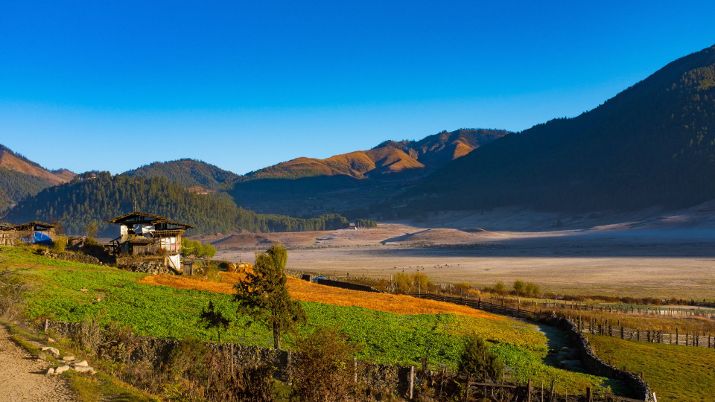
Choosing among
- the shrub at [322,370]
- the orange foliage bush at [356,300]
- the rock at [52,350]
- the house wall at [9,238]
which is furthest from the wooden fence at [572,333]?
the house wall at [9,238]

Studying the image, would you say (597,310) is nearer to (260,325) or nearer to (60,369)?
(260,325)

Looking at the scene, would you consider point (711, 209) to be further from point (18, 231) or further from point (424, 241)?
point (18, 231)

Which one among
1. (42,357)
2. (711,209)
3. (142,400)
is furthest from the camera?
(711,209)

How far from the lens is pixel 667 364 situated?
34188 millimetres

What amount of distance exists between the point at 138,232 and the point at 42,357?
48165mm

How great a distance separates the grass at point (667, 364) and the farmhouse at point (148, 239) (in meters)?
45.6

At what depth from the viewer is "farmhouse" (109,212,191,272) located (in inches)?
2525

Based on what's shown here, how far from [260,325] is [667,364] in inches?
1003

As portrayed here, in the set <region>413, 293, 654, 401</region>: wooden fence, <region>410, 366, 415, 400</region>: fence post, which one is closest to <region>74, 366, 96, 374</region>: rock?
<region>410, 366, 415, 400</region>: fence post

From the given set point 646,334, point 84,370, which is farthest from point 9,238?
point 646,334

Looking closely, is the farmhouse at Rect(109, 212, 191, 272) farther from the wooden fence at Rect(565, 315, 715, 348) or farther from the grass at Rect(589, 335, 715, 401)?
the grass at Rect(589, 335, 715, 401)

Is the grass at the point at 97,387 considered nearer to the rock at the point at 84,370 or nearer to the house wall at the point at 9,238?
the rock at the point at 84,370

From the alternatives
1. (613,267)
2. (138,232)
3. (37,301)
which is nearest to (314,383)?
(37,301)

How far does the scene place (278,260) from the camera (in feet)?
104
